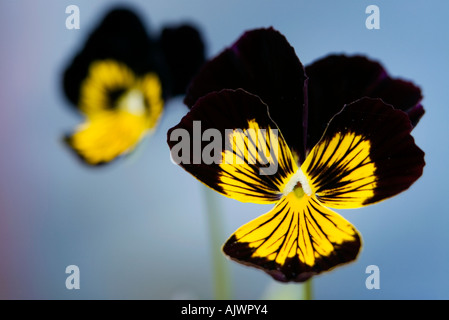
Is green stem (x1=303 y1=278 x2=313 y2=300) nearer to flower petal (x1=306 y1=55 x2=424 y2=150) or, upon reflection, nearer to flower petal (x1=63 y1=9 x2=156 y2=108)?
flower petal (x1=306 y1=55 x2=424 y2=150)

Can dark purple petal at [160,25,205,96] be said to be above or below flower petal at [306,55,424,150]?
above

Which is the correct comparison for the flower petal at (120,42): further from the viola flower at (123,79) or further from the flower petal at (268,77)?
the flower petal at (268,77)

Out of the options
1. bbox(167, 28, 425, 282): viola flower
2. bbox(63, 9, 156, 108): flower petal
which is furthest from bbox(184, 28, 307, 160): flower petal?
bbox(63, 9, 156, 108): flower petal

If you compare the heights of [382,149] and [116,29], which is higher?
[116,29]

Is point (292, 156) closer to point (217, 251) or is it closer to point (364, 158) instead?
point (364, 158)

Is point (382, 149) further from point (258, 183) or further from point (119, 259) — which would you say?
point (119, 259)
